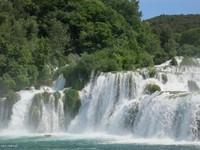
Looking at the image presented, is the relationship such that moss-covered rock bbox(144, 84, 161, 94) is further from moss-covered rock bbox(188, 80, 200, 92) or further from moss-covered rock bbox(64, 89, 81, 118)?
moss-covered rock bbox(64, 89, 81, 118)

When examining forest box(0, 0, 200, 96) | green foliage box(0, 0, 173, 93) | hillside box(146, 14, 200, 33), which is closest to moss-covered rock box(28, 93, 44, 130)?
forest box(0, 0, 200, 96)

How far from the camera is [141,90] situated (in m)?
41.2

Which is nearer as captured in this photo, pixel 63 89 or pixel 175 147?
pixel 175 147

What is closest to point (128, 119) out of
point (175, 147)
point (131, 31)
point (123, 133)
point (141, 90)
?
point (123, 133)

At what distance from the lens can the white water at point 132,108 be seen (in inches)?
1377

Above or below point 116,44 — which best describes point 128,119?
below

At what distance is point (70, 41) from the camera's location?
193ft

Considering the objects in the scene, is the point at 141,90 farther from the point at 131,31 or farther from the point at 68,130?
the point at 131,31

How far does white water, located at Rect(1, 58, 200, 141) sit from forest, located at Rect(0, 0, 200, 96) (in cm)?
218

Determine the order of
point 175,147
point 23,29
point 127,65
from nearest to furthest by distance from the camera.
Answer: point 175,147 → point 127,65 → point 23,29

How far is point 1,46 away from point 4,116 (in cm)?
895

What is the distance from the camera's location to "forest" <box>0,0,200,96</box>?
46.8 m

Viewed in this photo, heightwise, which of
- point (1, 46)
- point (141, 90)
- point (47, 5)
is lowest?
point (141, 90)

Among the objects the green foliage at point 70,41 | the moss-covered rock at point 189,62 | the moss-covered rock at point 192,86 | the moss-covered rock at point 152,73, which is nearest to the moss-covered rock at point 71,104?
the green foliage at point 70,41
